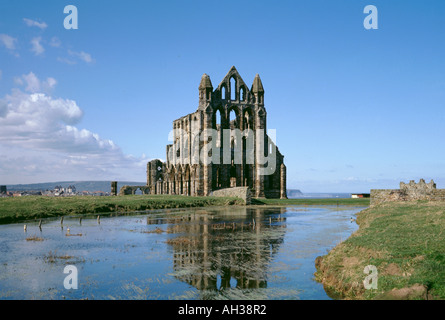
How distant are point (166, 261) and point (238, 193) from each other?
138 ft

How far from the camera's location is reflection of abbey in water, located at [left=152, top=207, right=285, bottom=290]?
44.2ft

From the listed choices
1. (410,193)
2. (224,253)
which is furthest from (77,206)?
(410,193)

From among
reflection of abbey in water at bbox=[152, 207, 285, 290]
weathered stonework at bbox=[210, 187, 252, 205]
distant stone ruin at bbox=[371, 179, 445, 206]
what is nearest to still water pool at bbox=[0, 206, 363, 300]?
reflection of abbey in water at bbox=[152, 207, 285, 290]

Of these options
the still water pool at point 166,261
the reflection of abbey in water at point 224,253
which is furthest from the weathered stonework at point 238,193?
the still water pool at point 166,261

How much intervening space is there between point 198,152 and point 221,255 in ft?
169

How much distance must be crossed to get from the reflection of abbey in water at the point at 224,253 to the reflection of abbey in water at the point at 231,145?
39935mm

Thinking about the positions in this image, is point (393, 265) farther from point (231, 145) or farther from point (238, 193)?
point (231, 145)

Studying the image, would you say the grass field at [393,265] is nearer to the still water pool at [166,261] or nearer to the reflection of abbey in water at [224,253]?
the still water pool at [166,261]

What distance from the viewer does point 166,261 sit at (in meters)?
16.7

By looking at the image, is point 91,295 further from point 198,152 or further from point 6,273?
point 198,152
